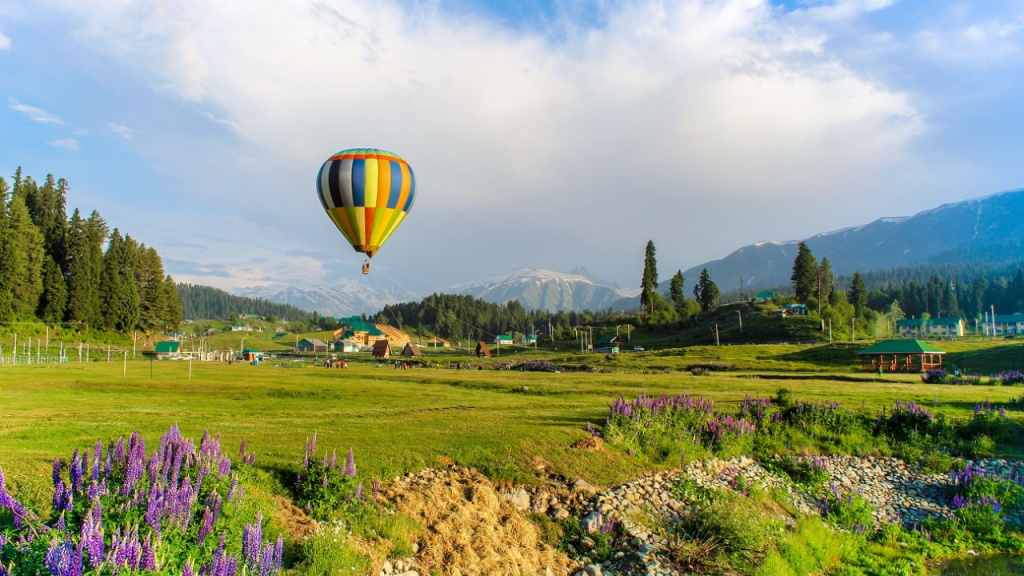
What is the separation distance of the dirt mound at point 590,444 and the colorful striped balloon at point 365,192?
74.6 feet

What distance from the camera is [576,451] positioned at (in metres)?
17.0

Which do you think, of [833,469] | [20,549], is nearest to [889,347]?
[833,469]

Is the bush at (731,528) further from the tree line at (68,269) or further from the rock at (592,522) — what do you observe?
the tree line at (68,269)

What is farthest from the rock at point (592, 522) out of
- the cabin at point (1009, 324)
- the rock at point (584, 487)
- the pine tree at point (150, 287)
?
the cabin at point (1009, 324)

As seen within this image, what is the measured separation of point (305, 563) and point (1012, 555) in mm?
19603

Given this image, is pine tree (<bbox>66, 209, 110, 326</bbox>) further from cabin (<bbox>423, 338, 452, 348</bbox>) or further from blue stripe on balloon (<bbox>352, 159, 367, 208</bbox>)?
cabin (<bbox>423, 338, 452, 348</bbox>)

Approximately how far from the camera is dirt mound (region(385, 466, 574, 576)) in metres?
11.5

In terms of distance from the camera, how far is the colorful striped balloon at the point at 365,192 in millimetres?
34594

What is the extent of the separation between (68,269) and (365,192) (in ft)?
312

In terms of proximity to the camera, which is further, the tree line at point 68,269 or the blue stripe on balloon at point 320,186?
the tree line at point 68,269

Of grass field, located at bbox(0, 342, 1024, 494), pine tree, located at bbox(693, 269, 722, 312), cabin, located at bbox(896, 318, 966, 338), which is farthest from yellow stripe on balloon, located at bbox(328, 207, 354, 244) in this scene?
cabin, located at bbox(896, 318, 966, 338)

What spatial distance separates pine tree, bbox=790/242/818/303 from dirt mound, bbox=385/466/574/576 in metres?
139

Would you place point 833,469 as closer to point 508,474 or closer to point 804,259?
point 508,474

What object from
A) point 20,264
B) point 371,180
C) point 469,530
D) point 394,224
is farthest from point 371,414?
point 20,264
